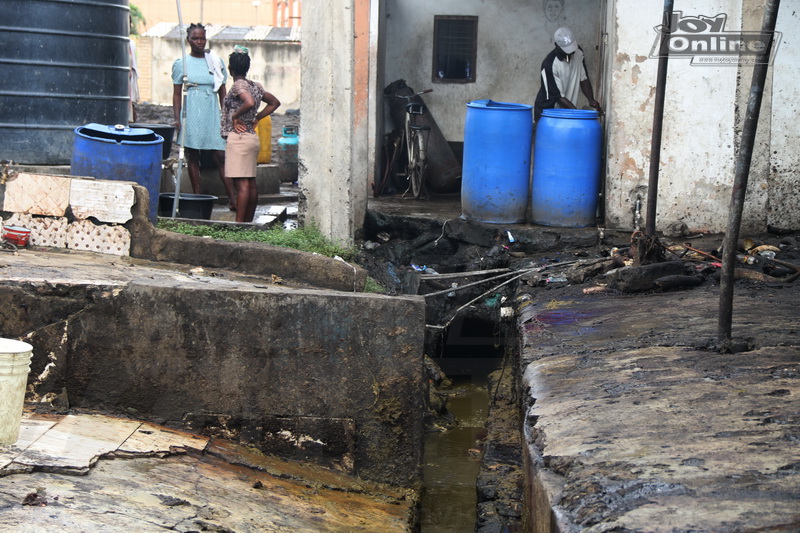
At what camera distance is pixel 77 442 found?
168 inches

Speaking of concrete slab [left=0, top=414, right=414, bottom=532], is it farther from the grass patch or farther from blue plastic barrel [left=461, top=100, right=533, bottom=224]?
blue plastic barrel [left=461, top=100, right=533, bottom=224]

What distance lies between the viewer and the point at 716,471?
290 cm

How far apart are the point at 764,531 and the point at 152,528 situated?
2.24m

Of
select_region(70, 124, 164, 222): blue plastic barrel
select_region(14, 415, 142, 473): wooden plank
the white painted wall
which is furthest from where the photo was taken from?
the white painted wall

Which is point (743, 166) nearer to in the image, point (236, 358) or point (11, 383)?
point (236, 358)

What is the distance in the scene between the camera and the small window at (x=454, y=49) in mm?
11797

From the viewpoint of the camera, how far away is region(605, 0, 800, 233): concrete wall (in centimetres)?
791

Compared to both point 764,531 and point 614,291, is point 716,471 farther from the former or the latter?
point 614,291

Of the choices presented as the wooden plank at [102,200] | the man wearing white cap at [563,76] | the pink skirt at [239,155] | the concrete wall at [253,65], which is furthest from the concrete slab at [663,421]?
the concrete wall at [253,65]

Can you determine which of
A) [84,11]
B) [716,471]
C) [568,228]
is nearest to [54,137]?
[84,11]

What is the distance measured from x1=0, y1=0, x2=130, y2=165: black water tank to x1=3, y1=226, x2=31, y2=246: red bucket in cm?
254

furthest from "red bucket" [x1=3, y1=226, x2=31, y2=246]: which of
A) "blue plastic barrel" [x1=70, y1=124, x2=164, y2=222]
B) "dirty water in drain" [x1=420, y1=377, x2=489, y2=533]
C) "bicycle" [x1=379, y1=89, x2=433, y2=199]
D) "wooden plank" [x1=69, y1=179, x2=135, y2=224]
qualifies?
"bicycle" [x1=379, y1=89, x2=433, y2=199]

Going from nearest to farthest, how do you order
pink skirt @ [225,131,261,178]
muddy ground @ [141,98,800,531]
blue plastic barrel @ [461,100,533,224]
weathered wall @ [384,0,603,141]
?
muddy ground @ [141,98,800,531], pink skirt @ [225,131,261,178], blue plastic barrel @ [461,100,533,224], weathered wall @ [384,0,603,141]

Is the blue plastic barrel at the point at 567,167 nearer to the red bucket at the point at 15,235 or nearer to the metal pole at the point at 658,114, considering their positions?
the metal pole at the point at 658,114
